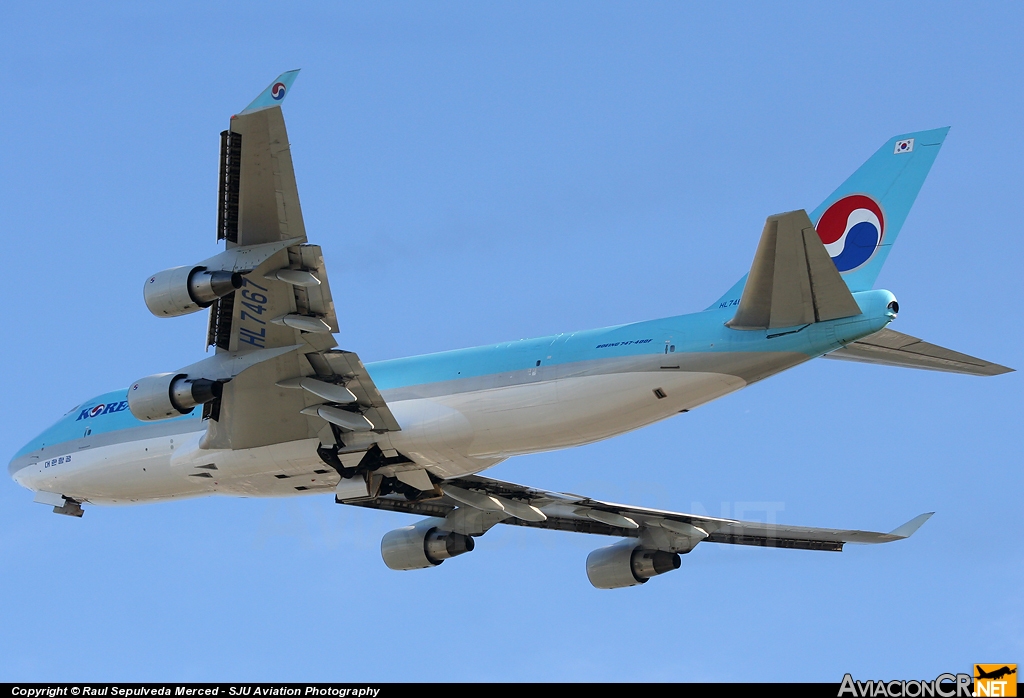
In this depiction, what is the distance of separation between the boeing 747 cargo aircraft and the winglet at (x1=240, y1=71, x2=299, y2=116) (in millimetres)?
27

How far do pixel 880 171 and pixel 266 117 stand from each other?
417 inches

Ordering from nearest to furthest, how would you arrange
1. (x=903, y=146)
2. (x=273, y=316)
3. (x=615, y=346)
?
(x=273, y=316), (x=903, y=146), (x=615, y=346)

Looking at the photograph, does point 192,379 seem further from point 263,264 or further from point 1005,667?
point 1005,667

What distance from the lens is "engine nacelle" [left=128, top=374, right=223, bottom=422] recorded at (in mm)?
23734

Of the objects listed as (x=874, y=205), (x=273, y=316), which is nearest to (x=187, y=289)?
(x=273, y=316)

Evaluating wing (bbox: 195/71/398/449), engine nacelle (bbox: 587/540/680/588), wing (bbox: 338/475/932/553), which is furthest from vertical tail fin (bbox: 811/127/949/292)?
engine nacelle (bbox: 587/540/680/588)

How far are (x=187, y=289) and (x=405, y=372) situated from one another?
209 inches

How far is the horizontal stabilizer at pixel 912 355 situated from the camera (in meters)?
21.3

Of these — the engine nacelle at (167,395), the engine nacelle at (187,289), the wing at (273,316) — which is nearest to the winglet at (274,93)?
the wing at (273,316)

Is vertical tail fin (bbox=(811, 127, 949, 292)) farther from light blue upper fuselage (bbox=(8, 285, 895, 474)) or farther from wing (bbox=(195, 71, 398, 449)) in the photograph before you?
wing (bbox=(195, 71, 398, 449))

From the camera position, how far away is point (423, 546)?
29.7 metres

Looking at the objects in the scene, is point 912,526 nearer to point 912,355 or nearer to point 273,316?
point 912,355

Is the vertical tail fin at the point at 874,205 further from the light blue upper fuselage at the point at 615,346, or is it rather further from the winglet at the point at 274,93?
the winglet at the point at 274,93

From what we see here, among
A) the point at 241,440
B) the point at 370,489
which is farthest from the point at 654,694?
the point at 241,440
